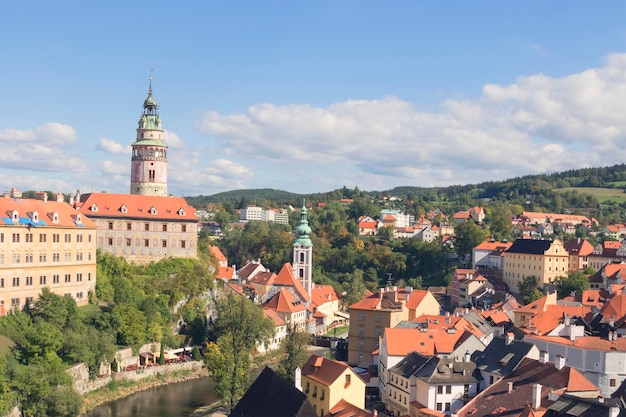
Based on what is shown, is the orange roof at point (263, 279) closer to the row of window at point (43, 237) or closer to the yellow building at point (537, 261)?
the yellow building at point (537, 261)

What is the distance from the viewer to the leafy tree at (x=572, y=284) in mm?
67438

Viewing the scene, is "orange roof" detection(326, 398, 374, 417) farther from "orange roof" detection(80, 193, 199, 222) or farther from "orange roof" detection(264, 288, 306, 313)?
"orange roof" detection(264, 288, 306, 313)

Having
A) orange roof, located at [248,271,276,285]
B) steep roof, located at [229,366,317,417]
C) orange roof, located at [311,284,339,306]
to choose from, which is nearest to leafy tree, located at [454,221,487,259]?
orange roof, located at [311,284,339,306]

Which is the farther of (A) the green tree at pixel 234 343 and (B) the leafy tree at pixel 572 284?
(B) the leafy tree at pixel 572 284

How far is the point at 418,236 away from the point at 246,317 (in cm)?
7092

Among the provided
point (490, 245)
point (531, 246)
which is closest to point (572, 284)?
point (531, 246)

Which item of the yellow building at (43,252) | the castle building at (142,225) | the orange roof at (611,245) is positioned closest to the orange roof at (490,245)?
the orange roof at (611,245)

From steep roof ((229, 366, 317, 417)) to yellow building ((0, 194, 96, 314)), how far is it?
21.1 metres

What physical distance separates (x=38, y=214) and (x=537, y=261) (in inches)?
2010

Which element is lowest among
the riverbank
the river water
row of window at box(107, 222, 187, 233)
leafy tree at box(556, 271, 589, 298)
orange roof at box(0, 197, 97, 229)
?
the river water

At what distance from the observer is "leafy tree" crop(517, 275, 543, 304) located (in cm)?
7081

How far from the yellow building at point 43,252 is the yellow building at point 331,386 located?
63.8 ft

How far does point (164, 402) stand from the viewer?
42.1 metres

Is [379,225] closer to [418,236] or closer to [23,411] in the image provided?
[418,236]
